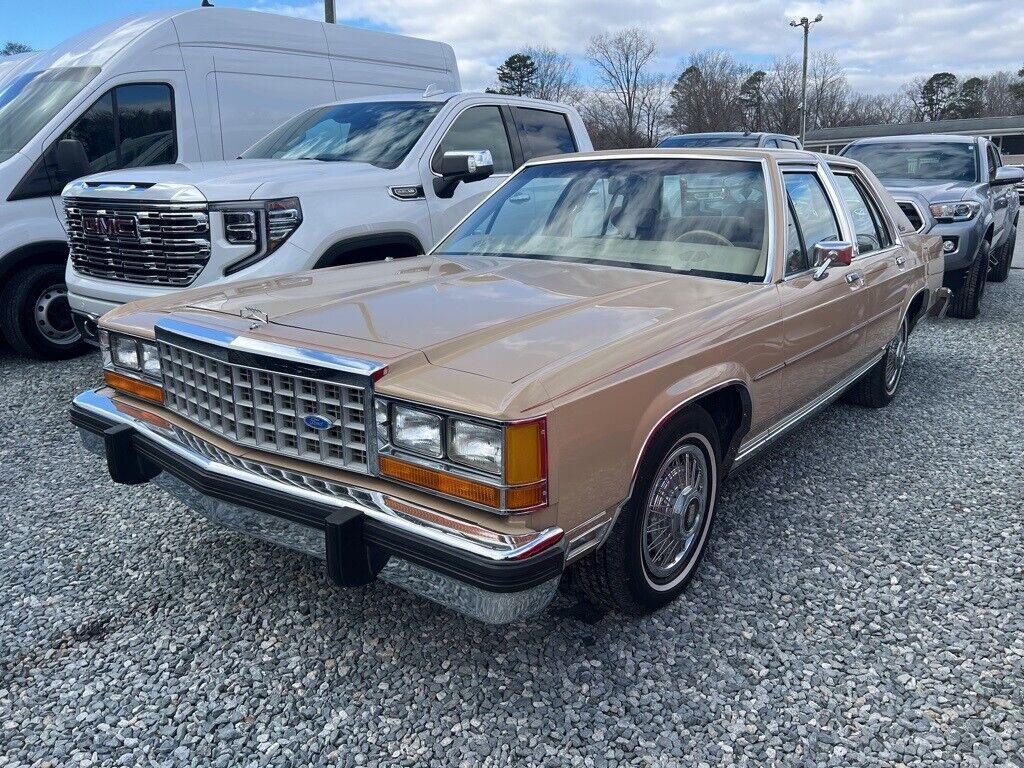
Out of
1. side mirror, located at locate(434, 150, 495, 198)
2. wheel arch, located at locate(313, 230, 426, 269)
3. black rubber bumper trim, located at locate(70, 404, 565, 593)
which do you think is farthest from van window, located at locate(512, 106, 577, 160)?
black rubber bumper trim, located at locate(70, 404, 565, 593)

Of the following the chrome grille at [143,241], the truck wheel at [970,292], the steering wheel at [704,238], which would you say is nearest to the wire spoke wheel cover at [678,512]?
the steering wheel at [704,238]

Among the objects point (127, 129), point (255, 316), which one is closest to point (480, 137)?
point (127, 129)

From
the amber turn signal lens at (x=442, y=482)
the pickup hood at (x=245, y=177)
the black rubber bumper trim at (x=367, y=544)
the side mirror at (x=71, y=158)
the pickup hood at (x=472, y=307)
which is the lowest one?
the black rubber bumper trim at (x=367, y=544)

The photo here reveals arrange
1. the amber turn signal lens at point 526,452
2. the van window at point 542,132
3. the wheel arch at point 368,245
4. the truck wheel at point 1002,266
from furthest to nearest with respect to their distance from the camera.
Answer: the truck wheel at point 1002,266
the van window at point 542,132
the wheel arch at point 368,245
the amber turn signal lens at point 526,452

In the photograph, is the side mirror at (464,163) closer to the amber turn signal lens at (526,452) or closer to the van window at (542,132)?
the van window at (542,132)

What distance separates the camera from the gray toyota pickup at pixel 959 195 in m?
7.79

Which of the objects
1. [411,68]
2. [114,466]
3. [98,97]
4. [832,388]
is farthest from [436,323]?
[411,68]

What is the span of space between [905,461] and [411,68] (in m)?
6.56

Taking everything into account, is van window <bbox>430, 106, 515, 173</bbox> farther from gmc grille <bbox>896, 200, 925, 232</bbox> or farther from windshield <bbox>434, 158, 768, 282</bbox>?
gmc grille <bbox>896, 200, 925, 232</bbox>

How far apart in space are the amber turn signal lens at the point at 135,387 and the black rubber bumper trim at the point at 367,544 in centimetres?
40

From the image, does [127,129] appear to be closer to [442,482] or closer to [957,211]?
[442,482]

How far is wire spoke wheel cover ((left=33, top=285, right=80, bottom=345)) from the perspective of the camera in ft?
20.3

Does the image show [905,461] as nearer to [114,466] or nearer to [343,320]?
[343,320]

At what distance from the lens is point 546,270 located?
3.37 meters
